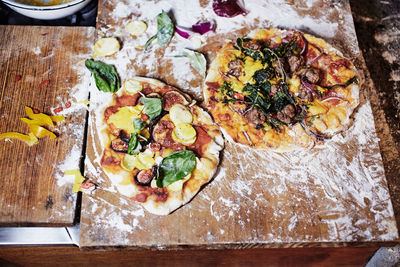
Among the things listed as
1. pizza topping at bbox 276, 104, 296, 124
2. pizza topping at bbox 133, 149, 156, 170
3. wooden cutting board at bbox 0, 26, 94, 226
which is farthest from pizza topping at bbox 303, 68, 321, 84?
wooden cutting board at bbox 0, 26, 94, 226

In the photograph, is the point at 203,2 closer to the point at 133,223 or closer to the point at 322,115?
the point at 322,115

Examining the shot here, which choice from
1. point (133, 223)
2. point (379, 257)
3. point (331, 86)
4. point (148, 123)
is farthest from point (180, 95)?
point (379, 257)

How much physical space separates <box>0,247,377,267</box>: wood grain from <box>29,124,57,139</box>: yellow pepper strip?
101cm

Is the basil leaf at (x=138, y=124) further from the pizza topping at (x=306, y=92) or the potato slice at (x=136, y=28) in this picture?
the pizza topping at (x=306, y=92)

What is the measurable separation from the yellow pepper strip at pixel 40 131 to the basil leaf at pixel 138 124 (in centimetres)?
79

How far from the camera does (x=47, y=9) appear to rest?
3.63 meters

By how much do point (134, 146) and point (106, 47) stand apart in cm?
125

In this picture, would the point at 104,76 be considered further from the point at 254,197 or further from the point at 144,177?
the point at 254,197

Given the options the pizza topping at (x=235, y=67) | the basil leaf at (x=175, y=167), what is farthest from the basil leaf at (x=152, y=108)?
A: the pizza topping at (x=235, y=67)

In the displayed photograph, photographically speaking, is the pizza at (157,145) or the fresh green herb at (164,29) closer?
the pizza at (157,145)

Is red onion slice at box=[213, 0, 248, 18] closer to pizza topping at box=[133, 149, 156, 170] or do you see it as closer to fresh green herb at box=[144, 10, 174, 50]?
fresh green herb at box=[144, 10, 174, 50]

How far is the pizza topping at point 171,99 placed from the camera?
10.8ft

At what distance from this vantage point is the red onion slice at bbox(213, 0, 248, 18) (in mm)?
3891

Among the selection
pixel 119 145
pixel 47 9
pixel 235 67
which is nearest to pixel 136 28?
pixel 47 9
